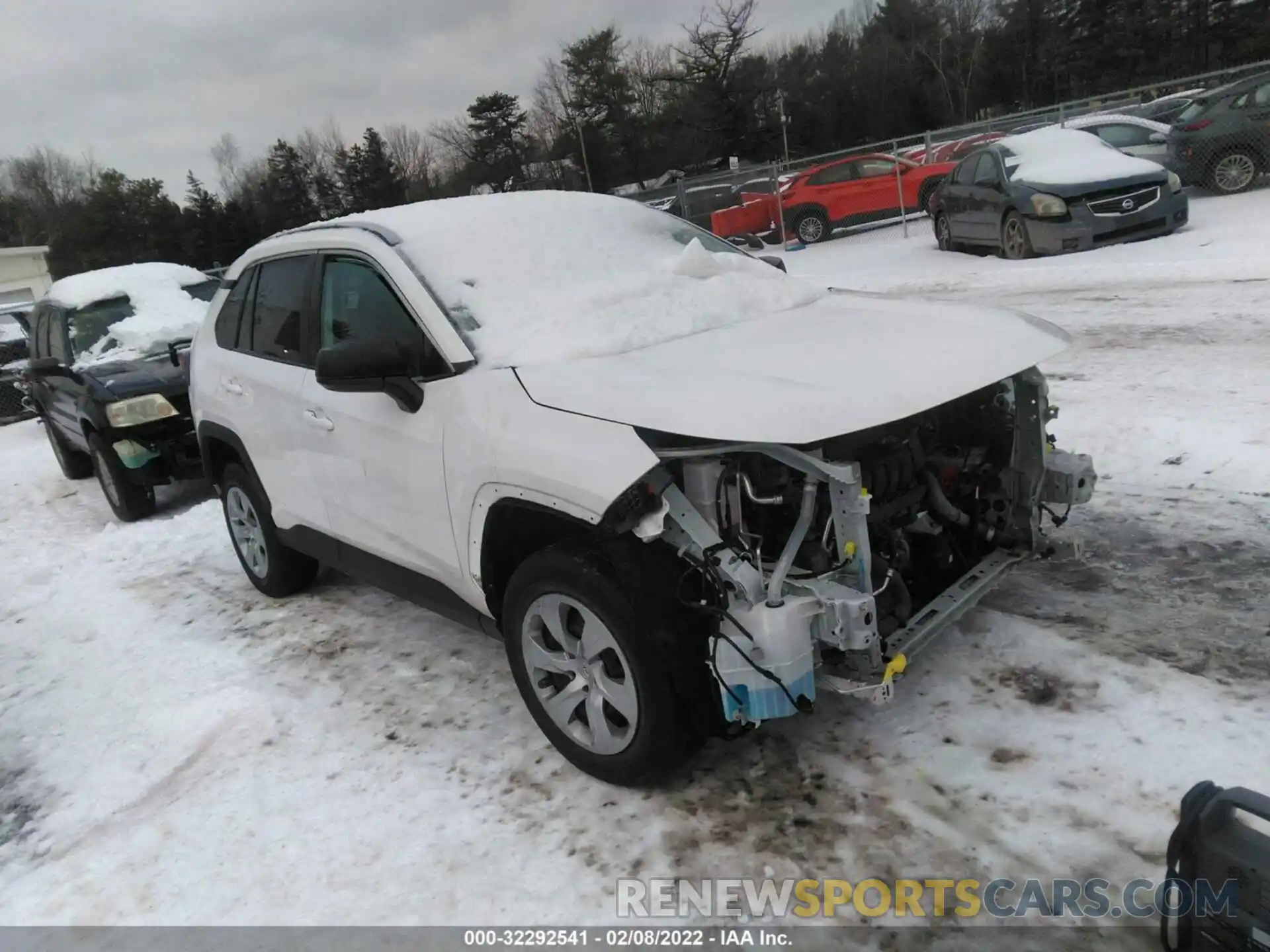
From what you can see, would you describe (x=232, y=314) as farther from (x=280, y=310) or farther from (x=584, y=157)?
(x=584, y=157)

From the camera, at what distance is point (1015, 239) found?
1287cm

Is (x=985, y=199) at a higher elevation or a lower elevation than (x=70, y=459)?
higher

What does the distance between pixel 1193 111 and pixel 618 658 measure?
16.0 metres

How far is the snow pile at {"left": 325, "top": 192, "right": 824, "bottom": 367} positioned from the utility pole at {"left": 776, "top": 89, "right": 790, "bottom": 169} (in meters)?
46.7

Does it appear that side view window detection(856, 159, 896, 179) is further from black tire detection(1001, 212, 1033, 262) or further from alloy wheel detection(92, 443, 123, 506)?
alloy wheel detection(92, 443, 123, 506)

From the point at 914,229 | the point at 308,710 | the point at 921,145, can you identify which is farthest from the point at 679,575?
the point at 921,145

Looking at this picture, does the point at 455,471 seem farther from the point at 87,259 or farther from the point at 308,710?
the point at 87,259

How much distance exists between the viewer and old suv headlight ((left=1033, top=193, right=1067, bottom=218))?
12055mm

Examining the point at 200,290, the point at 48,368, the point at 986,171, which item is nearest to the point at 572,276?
the point at 48,368

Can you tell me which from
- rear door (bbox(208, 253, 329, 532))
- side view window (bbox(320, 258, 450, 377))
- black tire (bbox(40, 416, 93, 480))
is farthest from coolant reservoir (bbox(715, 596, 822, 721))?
black tire (bbox(40, 416, 93, 480))

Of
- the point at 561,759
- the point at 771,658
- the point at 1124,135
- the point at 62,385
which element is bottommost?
the point at 561,759

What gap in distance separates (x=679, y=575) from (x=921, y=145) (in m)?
20.6

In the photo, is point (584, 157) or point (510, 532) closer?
point (510, 532)

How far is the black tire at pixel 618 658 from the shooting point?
2.86m
